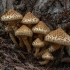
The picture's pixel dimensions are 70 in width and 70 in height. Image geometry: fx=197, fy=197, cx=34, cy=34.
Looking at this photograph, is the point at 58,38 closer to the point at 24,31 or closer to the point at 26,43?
the point at 24,31

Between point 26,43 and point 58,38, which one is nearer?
point 58,38

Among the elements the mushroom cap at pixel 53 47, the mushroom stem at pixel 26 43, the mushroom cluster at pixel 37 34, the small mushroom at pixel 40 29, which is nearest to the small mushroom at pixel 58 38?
the mushroom cluster at pixel 37 34

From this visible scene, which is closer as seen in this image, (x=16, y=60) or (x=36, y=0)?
(x=16, y=60)

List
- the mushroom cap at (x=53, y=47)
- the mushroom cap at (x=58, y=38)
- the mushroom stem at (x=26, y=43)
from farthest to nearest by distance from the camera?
the mushroom stem at (x=26, y=43)
the mushroom cap at (x=53, y=47)
the mushroom cap at (x=58, y=38)

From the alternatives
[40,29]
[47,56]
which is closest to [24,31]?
[40,29]

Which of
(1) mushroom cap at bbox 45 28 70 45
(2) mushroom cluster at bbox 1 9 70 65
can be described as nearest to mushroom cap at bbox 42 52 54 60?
(2) mushroom cluster at bbox 1 9 70 65

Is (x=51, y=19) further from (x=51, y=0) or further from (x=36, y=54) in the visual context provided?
(x=36, y=54)

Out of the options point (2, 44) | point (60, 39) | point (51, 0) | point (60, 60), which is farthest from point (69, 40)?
point (2, 44)

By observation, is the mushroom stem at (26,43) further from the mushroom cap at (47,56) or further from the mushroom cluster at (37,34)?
the mushroom cap at (47,56)

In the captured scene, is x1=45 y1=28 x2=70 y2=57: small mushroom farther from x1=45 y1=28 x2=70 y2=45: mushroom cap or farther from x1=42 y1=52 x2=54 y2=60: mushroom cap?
x1=42 y1=52 x2=54 y2=60: mushroom cap
